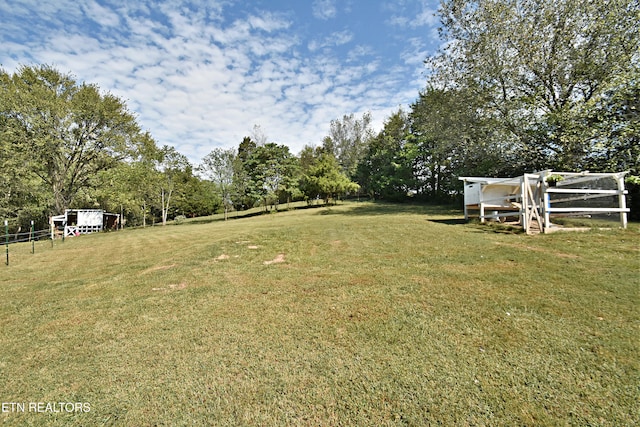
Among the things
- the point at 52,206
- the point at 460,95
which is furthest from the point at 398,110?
the point at 52,206

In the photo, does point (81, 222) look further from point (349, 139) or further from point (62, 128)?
point (349, 139)

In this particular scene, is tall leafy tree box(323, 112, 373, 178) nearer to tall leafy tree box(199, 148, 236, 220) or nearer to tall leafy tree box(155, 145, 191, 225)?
tall leafy tree box(199, 148, 236, 220)

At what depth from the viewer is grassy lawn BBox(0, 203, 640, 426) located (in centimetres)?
234

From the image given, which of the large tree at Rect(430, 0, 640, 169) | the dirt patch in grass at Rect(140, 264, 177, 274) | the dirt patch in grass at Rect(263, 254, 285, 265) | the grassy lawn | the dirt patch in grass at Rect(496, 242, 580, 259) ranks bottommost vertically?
the grassy lawn

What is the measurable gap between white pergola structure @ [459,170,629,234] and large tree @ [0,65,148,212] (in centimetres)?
2885

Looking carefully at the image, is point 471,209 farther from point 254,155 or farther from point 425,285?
point 254,155

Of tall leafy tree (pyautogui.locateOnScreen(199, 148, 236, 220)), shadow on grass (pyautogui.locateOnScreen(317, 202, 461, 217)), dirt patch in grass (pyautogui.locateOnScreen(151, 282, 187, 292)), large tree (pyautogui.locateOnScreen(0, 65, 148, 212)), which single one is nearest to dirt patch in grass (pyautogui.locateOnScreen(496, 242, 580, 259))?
dirt patch in grass (pyautogui.locateOnScreen(151, 282, 187, 292))

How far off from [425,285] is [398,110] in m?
41.6

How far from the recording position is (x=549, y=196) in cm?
1029

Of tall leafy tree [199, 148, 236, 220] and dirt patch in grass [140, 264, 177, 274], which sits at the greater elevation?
tall leafy tree [199, 148, 236, 220]

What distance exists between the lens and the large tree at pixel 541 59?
11773mm

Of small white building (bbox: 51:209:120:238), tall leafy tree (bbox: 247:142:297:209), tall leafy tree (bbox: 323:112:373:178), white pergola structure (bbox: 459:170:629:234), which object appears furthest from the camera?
tall leafy tree (bbox: 323:112:373:178)

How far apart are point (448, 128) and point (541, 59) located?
4943 mm

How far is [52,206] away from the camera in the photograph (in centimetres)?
2455
